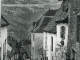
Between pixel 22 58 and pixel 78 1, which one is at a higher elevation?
pixel 78 1

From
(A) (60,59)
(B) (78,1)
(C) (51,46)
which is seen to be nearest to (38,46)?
(C) (51,46)

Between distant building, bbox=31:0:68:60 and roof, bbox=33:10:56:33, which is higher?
roof, bbox=33:10:56:33

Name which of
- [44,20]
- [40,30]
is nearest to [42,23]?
[44,20]

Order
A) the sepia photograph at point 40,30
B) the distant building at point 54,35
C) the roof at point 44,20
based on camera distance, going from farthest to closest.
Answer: the roof at point 44,20 < the distant building at point 54,35 < the sepia photograph at point 40,30

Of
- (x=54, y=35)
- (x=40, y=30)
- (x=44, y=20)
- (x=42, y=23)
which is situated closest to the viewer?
(x=54, y=35)

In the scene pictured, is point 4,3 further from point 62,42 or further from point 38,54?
point 62,42

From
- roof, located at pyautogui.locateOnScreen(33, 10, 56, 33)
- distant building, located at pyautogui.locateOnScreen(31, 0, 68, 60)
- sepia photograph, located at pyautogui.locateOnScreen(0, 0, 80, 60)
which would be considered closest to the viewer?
sepia photograph, located at pyautogui.locateOnScreen(0, 0, 80, 60)

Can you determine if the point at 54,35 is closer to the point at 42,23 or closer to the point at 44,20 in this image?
the point at 44,20

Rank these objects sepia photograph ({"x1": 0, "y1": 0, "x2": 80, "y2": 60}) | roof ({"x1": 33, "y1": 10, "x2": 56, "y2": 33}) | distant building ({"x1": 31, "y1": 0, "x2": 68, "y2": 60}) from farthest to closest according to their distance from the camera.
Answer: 1. roof ({"x1": 33, "y1": 10, "x2": 56, "y2": 33})
2. distant building ({"x1": 31, "y1": 0, "x2": 68, "y2": 60})
3. sepia photograph ({"x1": 0, "y1": 0, "x2": 80, "y2": 60})
